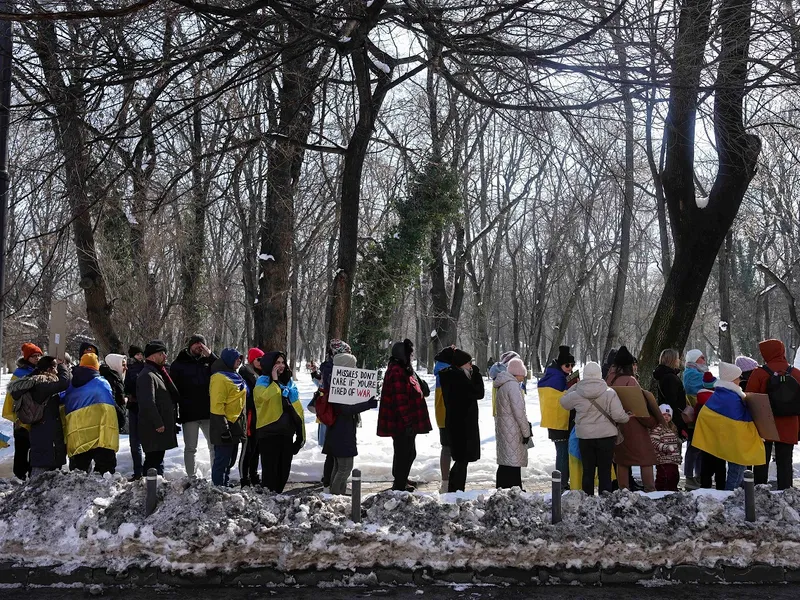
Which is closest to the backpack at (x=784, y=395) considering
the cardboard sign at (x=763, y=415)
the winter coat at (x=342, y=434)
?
the cardboard sign at (x=763, y=415)

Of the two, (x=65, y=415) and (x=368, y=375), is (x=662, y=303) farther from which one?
(x=65, y=415)

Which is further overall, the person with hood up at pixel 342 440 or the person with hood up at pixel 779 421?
the person with hood up at pixel 779 421

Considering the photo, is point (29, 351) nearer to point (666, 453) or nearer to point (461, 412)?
point (461, 412)

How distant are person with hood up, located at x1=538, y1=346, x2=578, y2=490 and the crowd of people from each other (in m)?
0.02

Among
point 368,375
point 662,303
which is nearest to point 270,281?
point 368,375

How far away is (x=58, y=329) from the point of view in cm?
992

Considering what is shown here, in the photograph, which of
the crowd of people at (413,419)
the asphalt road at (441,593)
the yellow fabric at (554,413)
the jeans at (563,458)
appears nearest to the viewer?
the asphalt road at (441,593)

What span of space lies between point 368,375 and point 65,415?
3366 millimetres

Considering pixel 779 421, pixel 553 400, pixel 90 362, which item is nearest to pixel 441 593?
pixel 553 400

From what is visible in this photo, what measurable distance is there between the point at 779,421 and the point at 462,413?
145 inches

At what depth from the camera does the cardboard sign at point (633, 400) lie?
27.7ft

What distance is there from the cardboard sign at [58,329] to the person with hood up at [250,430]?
2.33 m

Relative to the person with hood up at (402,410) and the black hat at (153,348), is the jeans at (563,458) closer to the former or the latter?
the person with hood up at (402,410)

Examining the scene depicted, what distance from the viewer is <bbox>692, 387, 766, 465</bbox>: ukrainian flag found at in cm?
829
